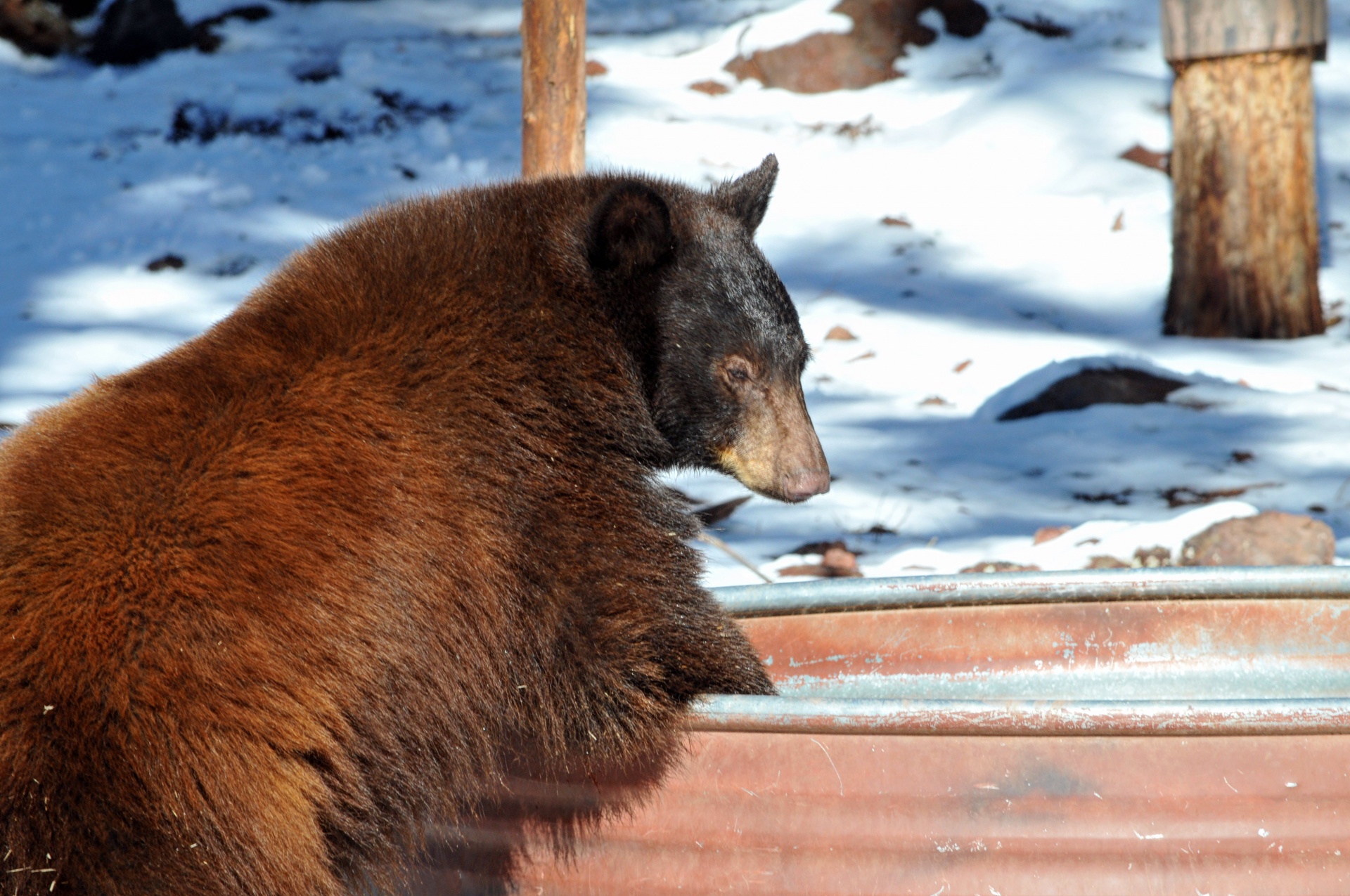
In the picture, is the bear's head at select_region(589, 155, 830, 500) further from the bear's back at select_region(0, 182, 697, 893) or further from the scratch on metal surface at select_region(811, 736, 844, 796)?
the scratch on metal surface at select_region(811, 736, 844, 796)

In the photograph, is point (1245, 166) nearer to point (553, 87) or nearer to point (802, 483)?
point (553, 87)

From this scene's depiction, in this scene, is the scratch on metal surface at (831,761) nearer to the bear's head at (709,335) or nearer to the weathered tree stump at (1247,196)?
the bear's head at (709,335)

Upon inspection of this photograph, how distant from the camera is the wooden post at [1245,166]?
21.4 ft

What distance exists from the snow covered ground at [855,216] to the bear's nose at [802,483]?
6.01 feet

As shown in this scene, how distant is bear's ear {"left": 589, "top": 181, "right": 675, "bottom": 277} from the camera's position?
234 cm

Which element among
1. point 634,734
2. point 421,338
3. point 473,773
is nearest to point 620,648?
point 634,734

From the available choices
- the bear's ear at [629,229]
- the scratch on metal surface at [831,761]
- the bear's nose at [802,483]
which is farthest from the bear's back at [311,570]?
the bear's nose at [802,483]

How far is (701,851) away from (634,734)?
20cm

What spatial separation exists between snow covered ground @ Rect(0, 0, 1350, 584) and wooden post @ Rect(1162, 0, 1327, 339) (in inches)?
9.1

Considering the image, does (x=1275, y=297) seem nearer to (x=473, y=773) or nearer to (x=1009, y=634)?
(x=1009, y=634)

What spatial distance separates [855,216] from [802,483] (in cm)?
649

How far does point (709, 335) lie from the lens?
2.51m

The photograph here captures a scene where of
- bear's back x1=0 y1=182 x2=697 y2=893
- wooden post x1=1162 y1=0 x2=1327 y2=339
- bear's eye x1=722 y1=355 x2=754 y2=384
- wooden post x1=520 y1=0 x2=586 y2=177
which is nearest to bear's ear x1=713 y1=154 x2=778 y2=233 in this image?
bear's eye x1=722 y1=355 x2=754 y2=384

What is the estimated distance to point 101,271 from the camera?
749 cm
